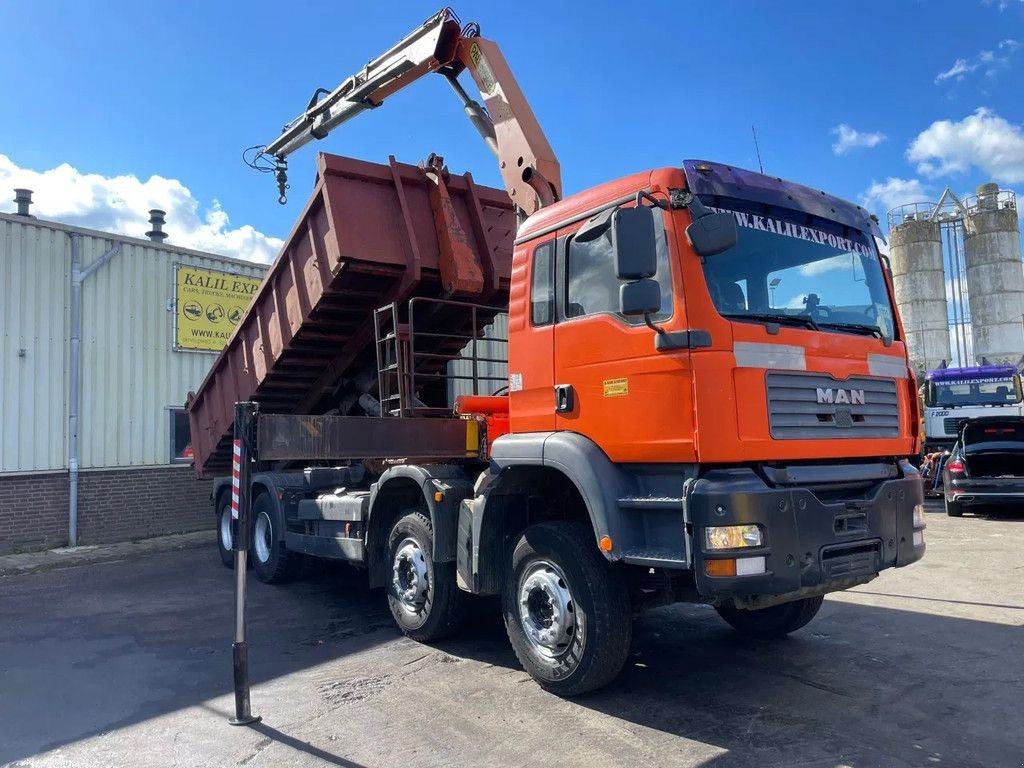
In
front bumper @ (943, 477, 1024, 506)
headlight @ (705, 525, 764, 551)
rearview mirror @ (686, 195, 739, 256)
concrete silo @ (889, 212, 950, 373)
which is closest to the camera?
headlight @ (705, 525, 764, 551)

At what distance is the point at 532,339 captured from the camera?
5.23 metres

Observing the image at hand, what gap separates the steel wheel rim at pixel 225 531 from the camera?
993cm

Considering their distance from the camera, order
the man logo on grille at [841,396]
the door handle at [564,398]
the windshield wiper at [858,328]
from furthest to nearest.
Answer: the door handle at [564,398] → the windshield wiper at [858,328] → the man logo on grille at [841,396]

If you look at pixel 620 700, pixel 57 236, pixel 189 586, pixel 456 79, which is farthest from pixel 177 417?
pixel 620 700

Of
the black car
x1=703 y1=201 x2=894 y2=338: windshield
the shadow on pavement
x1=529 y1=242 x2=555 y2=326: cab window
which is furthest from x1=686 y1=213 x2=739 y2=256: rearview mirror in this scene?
the black car

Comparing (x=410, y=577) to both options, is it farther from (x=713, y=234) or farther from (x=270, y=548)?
(x=713, y=234)

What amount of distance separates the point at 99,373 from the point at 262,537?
548cm

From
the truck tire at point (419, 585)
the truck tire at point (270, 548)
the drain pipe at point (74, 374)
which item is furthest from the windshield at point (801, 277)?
the drain pipe at point (74, 374)

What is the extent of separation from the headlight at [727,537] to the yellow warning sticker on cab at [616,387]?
945 mm

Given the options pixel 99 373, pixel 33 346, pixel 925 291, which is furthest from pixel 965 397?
pixel 925 291

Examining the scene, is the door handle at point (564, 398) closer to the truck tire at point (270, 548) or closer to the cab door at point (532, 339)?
the cab door at point (532, 339)

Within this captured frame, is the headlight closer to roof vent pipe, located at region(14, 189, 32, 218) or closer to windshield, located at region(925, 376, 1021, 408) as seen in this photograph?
roof vent pipe, located at region(14, 189, 32, 218)

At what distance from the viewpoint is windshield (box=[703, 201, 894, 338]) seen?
4383mm

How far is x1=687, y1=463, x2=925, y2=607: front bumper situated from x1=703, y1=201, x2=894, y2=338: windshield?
39.2 inches
